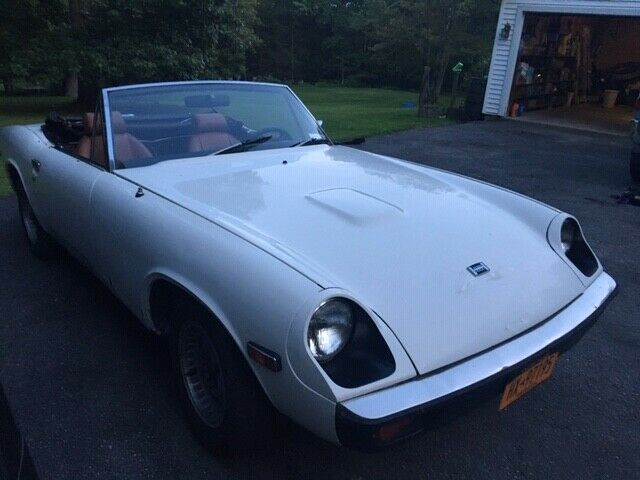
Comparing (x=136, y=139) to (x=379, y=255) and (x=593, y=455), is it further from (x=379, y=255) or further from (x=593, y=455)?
(x=593, y=455)

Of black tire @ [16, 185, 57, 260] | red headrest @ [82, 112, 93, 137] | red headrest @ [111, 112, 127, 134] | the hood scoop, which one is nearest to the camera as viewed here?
the hood scoop

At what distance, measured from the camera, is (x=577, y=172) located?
791cm

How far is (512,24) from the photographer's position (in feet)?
41.3

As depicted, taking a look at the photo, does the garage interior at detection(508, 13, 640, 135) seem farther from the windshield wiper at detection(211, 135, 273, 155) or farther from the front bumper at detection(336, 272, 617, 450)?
the front bumper at detection(336, 272, 617, 450)

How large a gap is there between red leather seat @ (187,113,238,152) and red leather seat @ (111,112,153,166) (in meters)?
0.27

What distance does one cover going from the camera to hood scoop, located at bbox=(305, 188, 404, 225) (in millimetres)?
2256

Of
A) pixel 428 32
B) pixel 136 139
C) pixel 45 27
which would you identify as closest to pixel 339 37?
pixel 428 32

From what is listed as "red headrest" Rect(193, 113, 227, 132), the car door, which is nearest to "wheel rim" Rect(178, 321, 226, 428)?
the car door

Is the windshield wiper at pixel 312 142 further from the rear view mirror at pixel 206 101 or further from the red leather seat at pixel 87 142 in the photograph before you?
the red leather seat at pixel 87 142

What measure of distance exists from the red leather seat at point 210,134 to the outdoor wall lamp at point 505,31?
11.3m

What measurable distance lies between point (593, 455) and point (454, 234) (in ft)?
3.54

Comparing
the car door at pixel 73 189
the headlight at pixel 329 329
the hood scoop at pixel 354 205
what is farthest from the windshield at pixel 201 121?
the headlight at pixel 329 329

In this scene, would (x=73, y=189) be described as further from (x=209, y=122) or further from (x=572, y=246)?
(x=572, y=246)

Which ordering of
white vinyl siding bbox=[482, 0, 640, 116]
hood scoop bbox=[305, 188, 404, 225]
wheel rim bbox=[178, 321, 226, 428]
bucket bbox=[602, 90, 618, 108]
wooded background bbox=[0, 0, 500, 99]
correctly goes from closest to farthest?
wheel rim bbox=[178, 321, 226, 428] → hood scoop bbox=[305, 188, 404, 225] → white vinyl siding bbox=[482, 0, 640, 116] → wooded background bbox=[0, 0, 500, 99] → bucket bbox=[602, 90, 618, 108]
